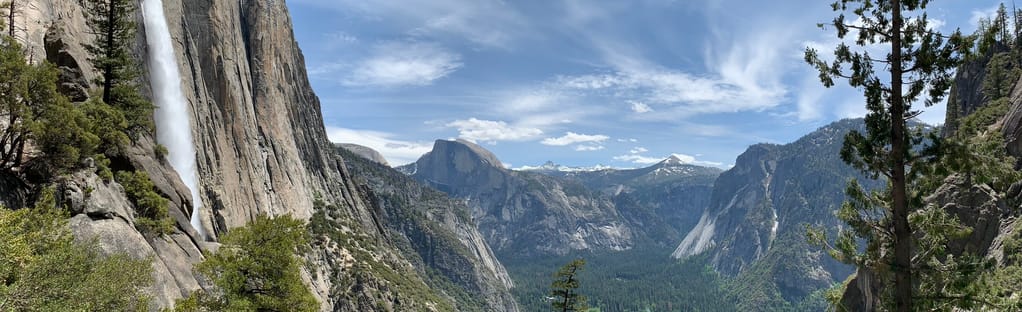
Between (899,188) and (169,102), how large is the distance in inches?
2499

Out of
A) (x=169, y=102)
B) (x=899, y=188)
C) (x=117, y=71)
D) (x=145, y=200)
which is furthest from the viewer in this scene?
(x=169, y=102)

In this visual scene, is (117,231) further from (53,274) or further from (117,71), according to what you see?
(117,71)

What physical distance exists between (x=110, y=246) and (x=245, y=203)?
161 ft

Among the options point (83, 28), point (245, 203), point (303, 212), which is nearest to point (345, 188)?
point (303, 212)

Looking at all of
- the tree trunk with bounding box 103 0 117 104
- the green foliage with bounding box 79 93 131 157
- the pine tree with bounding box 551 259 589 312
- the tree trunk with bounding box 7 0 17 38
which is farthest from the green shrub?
the pine tree with bounding box 551 259 589 312

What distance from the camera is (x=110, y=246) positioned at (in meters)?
22.6

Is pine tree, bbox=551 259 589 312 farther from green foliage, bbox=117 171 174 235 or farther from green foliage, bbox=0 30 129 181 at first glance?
green foliage, bbox=0 30 129 181

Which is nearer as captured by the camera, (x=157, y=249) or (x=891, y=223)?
(x=891, y=223)

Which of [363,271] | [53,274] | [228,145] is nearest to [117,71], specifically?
[53,274]

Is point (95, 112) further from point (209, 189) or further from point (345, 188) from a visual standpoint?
point (345, 188)

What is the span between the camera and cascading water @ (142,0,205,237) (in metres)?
52.8

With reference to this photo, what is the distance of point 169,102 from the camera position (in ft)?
180

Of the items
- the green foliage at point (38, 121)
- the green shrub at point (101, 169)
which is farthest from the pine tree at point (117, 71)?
the green foliage at point (38, 121)

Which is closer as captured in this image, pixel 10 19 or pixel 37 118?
pixel 37 118
